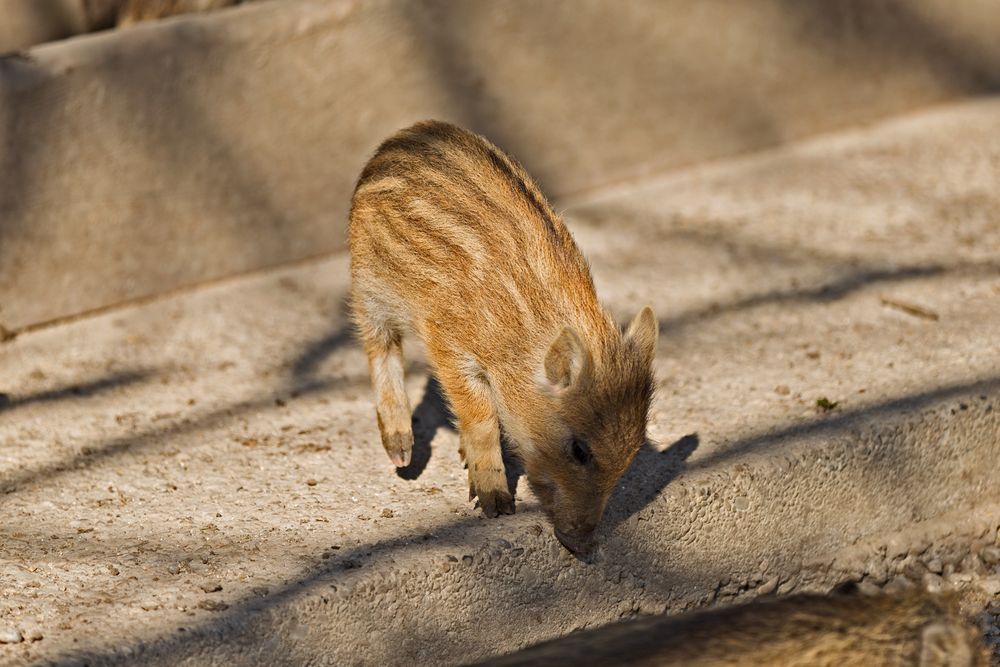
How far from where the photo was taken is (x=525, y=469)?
3834 mm

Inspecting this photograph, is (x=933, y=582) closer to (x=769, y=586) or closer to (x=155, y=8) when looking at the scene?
(x=769, y=586)

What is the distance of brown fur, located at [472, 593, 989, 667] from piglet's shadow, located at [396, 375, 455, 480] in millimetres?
1289

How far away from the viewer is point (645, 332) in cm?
375

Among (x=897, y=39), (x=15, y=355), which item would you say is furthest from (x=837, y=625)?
(x=897, y=39)

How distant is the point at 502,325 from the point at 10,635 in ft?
4.92

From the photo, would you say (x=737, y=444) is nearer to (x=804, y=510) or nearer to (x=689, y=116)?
(x=804, y=510)

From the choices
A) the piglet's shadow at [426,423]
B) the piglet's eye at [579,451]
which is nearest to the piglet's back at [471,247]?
the piglet's eye at [579,451]

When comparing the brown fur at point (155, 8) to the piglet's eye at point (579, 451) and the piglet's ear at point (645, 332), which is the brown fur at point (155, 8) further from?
the piglet's eye at point (579, 451)

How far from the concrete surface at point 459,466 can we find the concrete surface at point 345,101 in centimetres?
25

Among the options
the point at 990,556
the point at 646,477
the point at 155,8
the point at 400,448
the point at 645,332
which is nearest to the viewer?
the point at 645,332

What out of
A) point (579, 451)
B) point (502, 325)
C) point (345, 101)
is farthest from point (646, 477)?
point (345, 101)

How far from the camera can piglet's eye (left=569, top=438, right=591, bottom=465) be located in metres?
3.61

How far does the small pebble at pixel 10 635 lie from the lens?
10.4 ft

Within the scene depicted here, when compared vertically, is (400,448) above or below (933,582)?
above
